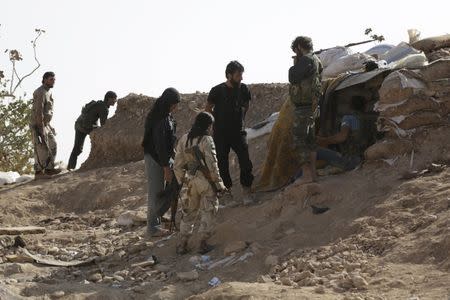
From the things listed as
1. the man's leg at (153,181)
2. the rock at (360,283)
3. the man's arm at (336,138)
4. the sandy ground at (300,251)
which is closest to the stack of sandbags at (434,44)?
the man's arm at (336,138)

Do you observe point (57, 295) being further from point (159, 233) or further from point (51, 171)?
point (51, 171)

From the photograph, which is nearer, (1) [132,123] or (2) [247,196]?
(2) [247,196]

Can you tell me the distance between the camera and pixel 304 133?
7801 millimetres

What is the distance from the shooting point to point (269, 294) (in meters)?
5.69

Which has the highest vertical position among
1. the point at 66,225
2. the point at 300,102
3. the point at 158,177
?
the point at 300,102

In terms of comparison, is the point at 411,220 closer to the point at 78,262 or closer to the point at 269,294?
the point at 269,294

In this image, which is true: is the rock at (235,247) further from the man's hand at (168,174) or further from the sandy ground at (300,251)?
the man's hand at (168,174)

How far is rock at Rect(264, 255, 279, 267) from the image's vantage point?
21.7ft

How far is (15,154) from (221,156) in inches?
448

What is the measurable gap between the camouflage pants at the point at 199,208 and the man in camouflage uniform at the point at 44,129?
4937mm

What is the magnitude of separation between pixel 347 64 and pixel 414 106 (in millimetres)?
1909

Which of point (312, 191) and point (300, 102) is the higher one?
point (300, 102)

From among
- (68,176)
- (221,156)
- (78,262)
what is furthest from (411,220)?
(68,176)

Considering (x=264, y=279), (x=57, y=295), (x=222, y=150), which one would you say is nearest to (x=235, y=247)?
(x=264, y=279)
